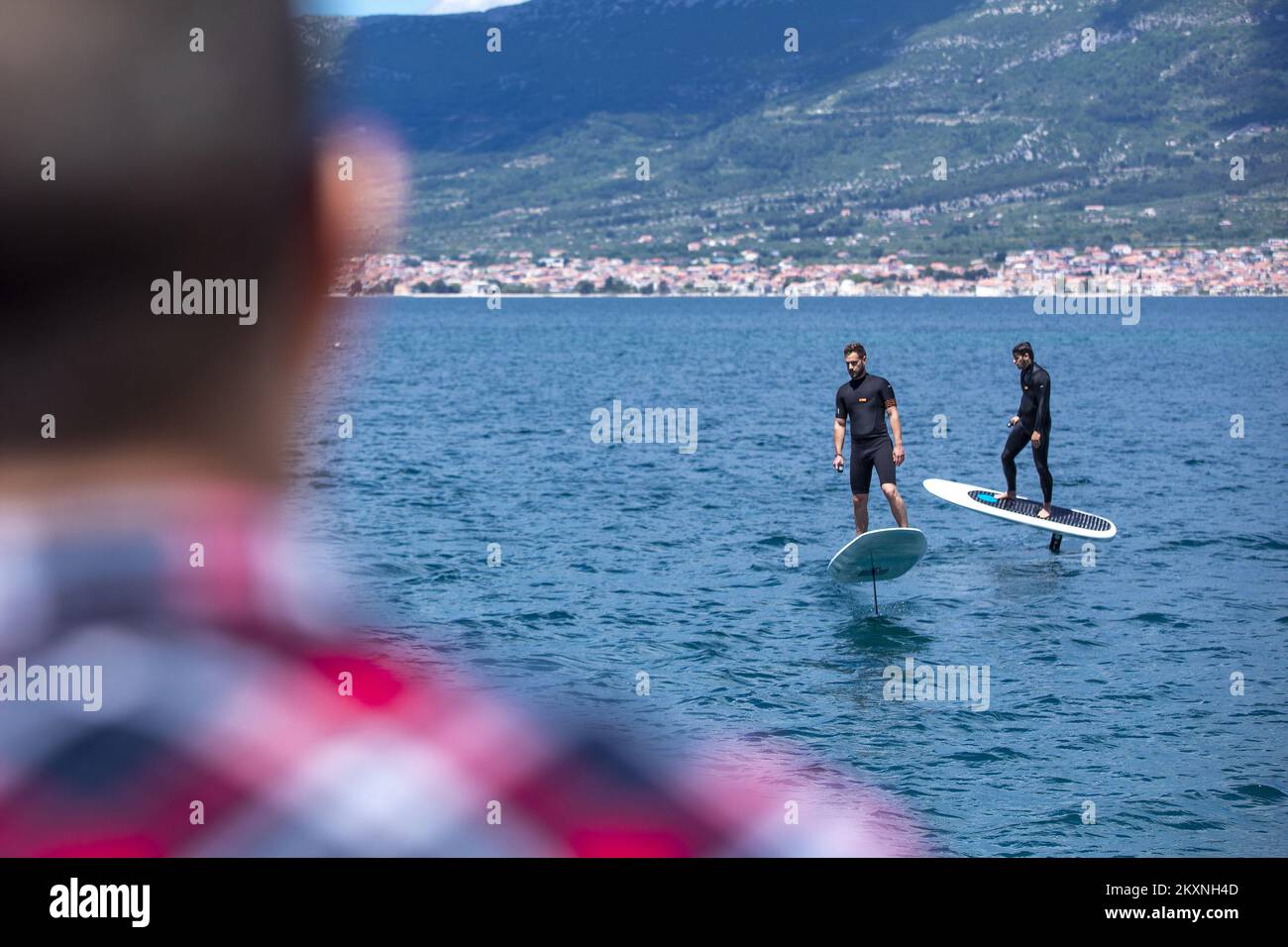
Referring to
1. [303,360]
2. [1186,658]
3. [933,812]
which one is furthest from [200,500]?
[1186,658]

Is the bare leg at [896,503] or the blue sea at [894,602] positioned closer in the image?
the blue sea at [894,602]

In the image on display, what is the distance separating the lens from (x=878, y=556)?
21391mm

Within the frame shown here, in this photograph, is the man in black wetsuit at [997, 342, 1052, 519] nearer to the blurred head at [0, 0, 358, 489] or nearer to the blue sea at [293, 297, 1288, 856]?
the blue sea at [293, 297, 1288, 856]

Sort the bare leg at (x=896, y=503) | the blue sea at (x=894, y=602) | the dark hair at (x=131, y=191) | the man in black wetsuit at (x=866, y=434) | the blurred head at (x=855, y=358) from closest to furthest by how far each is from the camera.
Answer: the dark hair at (x=131, y=191), the blue sea at (x=894, y=602), the blurred head at (x=855, y=358), the man in black wetsuit at (x=866, y=434), the bare leg at (x=896, y=503)

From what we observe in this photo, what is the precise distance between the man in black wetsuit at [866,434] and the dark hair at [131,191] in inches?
471

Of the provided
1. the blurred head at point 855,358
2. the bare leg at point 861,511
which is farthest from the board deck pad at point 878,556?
the blurred head at point 855,358

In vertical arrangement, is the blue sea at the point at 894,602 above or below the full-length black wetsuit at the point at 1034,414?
below

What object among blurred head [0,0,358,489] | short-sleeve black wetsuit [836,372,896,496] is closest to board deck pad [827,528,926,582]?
short-sleeve black wetsuit [836,372,896,496]

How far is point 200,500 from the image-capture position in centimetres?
1148

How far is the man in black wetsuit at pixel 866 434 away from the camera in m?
20.7

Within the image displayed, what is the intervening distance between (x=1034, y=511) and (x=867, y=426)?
574 cm

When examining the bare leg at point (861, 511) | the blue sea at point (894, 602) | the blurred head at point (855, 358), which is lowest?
the blue sea at point (894, 602)

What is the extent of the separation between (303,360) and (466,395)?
65.1 meters

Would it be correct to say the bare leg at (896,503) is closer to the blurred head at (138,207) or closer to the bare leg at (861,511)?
the bare leg at (861,511)
